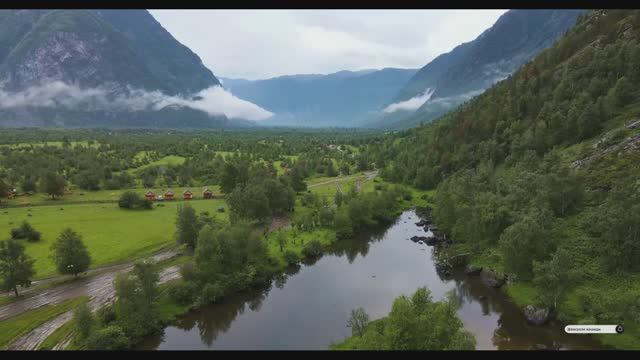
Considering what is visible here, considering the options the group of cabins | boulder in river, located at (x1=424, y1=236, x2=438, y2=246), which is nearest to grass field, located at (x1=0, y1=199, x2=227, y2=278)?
the group of cabins

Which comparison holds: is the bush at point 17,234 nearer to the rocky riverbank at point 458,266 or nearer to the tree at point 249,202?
the tree at point 249,202

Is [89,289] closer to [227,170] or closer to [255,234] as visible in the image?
[255,234]

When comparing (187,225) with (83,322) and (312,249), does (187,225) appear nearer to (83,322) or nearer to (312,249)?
(312,249)

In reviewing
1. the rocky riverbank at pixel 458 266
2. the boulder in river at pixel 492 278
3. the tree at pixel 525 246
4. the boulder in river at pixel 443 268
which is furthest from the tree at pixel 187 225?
the tree at pixel 525 246

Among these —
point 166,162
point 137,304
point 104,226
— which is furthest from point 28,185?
point 137,304

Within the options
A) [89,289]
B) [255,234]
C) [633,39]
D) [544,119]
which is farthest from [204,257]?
[633,39]

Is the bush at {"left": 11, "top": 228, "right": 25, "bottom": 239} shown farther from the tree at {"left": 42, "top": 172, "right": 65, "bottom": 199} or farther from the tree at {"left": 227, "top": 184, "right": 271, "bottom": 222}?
the tree at {"left": 227, "top": 184, "right": 271, "bottom": 222}

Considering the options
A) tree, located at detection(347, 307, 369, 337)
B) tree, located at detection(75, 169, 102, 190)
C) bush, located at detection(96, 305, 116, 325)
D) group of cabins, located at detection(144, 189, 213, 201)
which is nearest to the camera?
tree, located at detection(347, 307, 369, 337)
